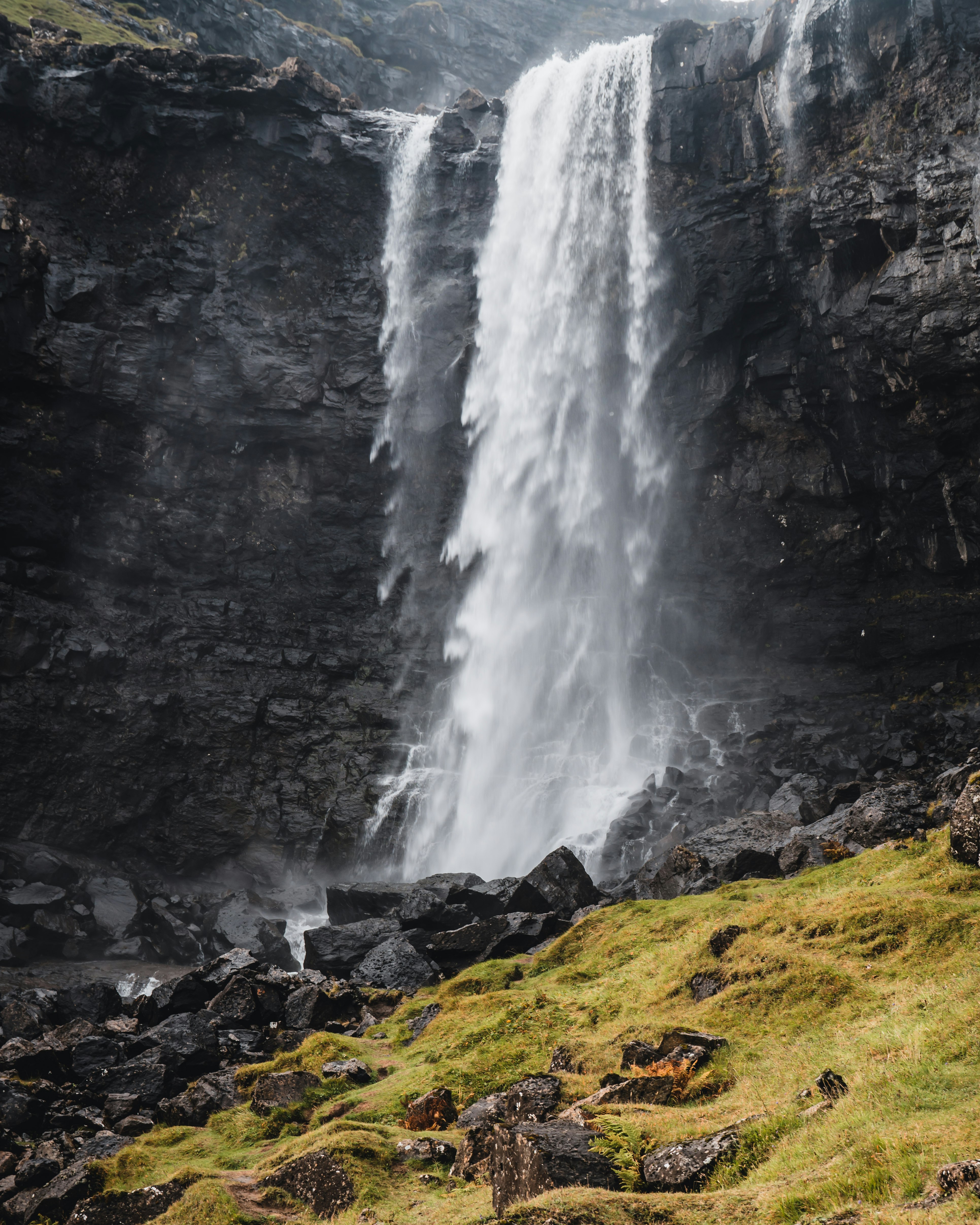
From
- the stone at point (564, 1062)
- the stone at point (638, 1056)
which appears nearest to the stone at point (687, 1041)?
the stone at point (638, 1056)

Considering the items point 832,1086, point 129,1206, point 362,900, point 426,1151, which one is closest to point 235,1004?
point 129,1206

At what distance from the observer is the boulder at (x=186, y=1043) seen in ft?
40.7

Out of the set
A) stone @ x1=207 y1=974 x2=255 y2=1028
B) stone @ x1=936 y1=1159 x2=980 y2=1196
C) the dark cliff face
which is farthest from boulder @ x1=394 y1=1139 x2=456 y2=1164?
the dark cliff face

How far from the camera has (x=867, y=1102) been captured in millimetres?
5145

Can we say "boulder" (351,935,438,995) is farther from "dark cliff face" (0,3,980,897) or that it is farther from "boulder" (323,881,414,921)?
"dark cliff face" (0,3,980,897)

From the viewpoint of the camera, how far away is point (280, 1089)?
9.99 metres

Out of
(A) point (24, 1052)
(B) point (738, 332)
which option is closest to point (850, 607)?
(B) point (738, 332)

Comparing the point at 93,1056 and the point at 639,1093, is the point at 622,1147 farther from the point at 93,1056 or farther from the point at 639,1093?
the point at 93,1056

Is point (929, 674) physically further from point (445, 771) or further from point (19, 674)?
point (19, 674)

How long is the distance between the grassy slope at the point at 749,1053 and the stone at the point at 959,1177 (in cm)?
11

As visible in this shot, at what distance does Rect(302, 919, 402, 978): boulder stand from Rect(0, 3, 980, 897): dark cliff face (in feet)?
39.8

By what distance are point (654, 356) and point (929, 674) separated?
52.6 feet

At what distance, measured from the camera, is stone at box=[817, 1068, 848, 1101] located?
18.0 feet

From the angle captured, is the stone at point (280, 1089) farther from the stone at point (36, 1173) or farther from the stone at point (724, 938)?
the stone at point (724, 938)
